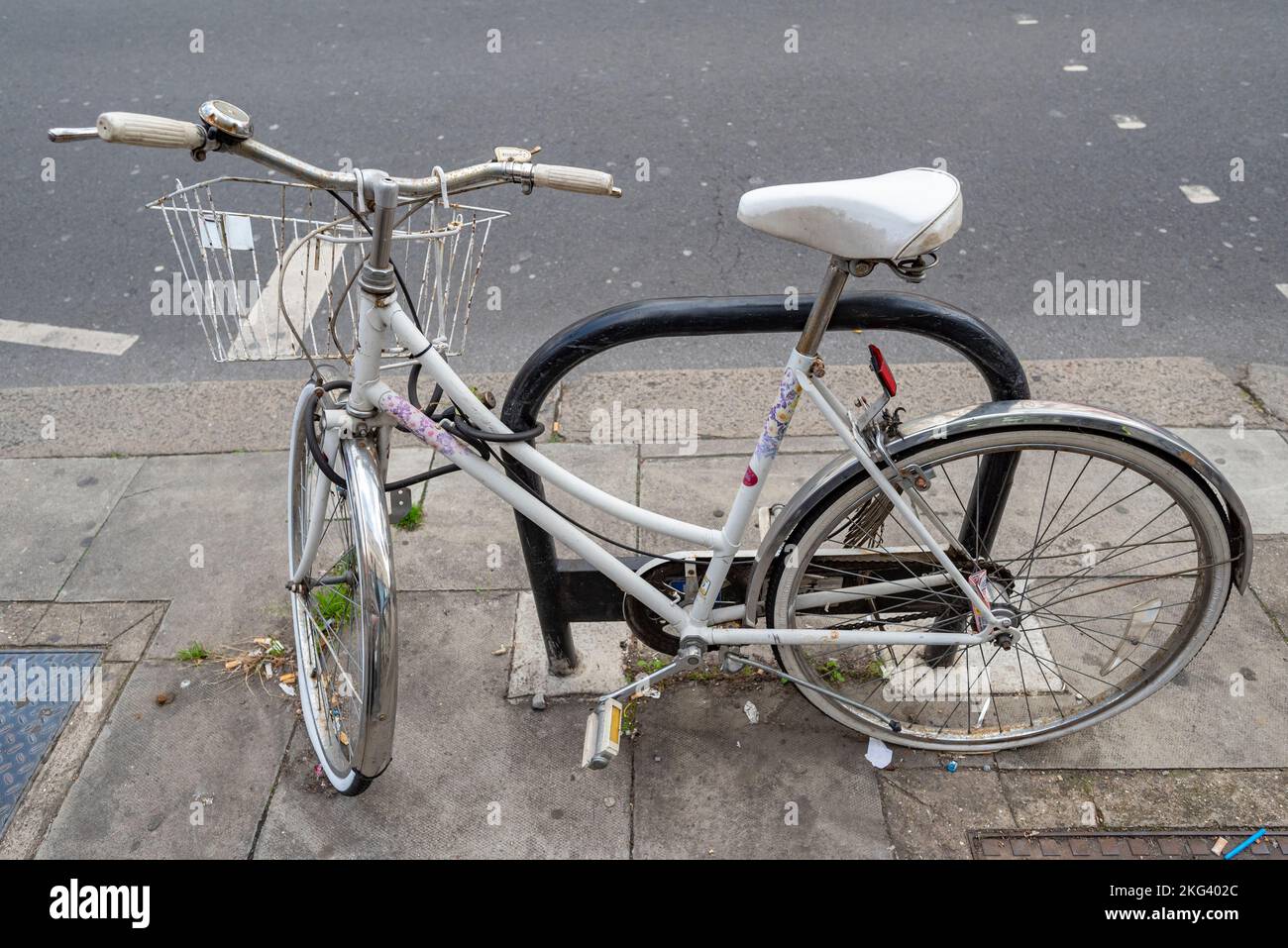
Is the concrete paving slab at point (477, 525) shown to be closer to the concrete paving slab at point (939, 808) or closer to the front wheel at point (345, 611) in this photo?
the front wheel at point (345, 611)

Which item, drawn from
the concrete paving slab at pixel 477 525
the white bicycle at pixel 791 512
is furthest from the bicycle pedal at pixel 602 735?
the concrete paving slab at pixel 477 525

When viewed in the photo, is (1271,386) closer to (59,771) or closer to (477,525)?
(477,525)

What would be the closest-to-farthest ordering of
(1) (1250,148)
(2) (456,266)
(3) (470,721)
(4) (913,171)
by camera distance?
(4) (913,171) → (3) (470,721) → (2) (456,266) → (1) (1250,148)

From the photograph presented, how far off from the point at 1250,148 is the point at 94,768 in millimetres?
6205

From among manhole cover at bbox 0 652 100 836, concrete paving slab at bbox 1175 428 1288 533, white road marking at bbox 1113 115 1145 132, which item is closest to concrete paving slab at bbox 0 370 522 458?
manhole cover at bbox 0 652 100 836

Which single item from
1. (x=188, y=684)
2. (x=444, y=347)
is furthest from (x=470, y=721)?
(x=444, y=347)

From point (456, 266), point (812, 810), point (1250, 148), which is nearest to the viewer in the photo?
point (812, 810)

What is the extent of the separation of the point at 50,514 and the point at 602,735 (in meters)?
2.38

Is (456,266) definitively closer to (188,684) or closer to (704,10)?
(188,684)

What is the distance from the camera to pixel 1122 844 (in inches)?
94.0

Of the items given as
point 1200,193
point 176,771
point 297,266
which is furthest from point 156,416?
point 1200,193

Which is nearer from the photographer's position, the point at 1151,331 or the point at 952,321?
the point at 952,321

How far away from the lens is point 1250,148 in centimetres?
532

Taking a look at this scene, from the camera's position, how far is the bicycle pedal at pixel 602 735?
237 cm
